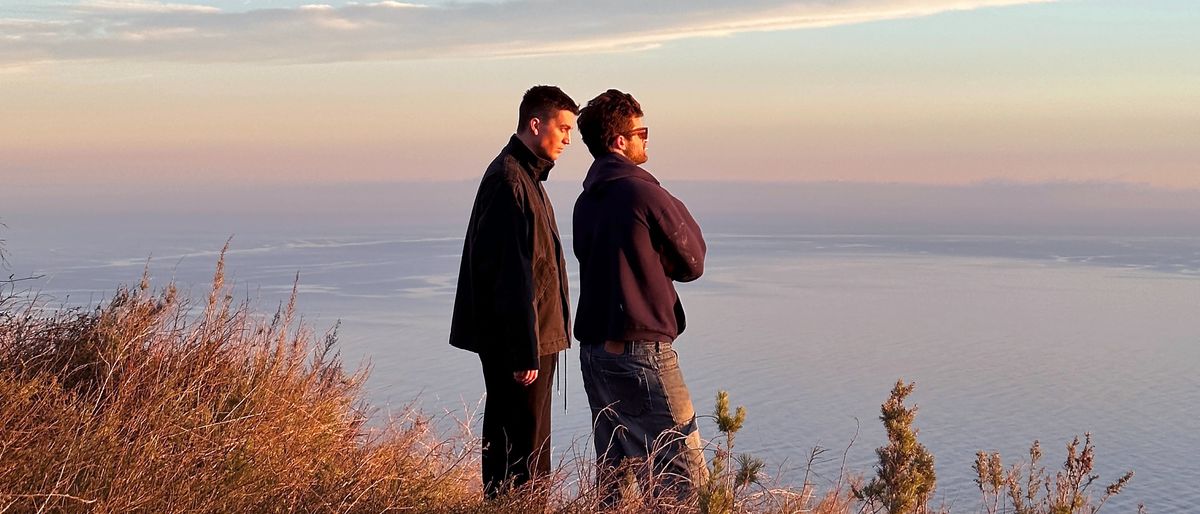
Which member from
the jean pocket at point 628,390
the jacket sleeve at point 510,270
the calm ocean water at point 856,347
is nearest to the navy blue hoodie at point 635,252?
the jean pocket at point 628,390

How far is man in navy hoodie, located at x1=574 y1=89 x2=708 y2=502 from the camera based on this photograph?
4.70 m

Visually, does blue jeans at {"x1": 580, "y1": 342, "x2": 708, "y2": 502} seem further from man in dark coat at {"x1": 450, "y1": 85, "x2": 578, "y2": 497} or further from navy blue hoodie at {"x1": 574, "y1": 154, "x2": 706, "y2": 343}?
man in dark coat at {"x1": 450, "y1": 85, "x2": 578, "y2": 497}

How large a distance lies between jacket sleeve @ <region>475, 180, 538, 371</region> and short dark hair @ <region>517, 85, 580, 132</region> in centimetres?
33

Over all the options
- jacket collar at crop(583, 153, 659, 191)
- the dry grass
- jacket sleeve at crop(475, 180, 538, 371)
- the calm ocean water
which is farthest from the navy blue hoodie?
the dry grass

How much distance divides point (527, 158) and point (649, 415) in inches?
46.7

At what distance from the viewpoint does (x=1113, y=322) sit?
41.1 m

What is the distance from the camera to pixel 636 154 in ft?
16.1

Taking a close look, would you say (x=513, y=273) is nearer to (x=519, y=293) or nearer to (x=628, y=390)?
(x=519, y=293)

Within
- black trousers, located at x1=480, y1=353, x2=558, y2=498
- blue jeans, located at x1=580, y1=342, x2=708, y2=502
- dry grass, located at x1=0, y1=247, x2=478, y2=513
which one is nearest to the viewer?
dry grass, located at x1=0, y1=247, x2=478, y2=513

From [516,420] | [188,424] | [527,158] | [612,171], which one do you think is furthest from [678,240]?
[188,424]

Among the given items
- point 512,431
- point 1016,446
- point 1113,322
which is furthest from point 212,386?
point 1113,322

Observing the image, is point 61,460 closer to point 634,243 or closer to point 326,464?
point 326,464

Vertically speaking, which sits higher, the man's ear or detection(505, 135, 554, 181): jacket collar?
the man's ear

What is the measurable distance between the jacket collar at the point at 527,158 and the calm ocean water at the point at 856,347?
0.99 metres
